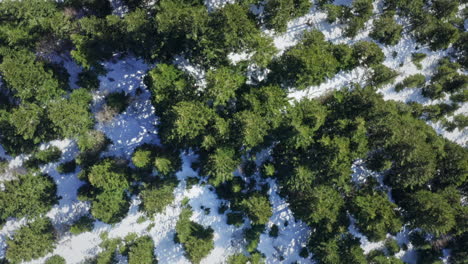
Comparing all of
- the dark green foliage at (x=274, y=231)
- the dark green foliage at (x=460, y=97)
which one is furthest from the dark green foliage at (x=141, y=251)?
the dark green foliage at (x=460, y=97)

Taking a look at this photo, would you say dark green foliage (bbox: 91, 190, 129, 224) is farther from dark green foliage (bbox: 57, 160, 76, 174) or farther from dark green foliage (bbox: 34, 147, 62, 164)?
dark green foliage (bbox: 34, 147, 62, 164)

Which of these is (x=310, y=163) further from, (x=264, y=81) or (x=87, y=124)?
(x=87, y=124)

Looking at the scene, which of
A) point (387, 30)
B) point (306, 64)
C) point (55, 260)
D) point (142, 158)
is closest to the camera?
point (306, 64)

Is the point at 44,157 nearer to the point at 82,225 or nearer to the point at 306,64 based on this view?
the point at 82,225

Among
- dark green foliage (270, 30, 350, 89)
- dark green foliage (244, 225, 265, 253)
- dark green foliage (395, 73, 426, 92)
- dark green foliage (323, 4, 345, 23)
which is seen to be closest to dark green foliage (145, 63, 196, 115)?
dark green foliage (270, 30, 350, 89)

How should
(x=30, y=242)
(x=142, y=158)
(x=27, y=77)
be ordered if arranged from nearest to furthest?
(x=27, y=77), (x=142, y=158), (x=30, y=242)

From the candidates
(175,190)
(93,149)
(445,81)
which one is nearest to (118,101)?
(93,149)

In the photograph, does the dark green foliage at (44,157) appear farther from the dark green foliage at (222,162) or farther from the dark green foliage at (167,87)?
the dark green foliage at (222,162)
